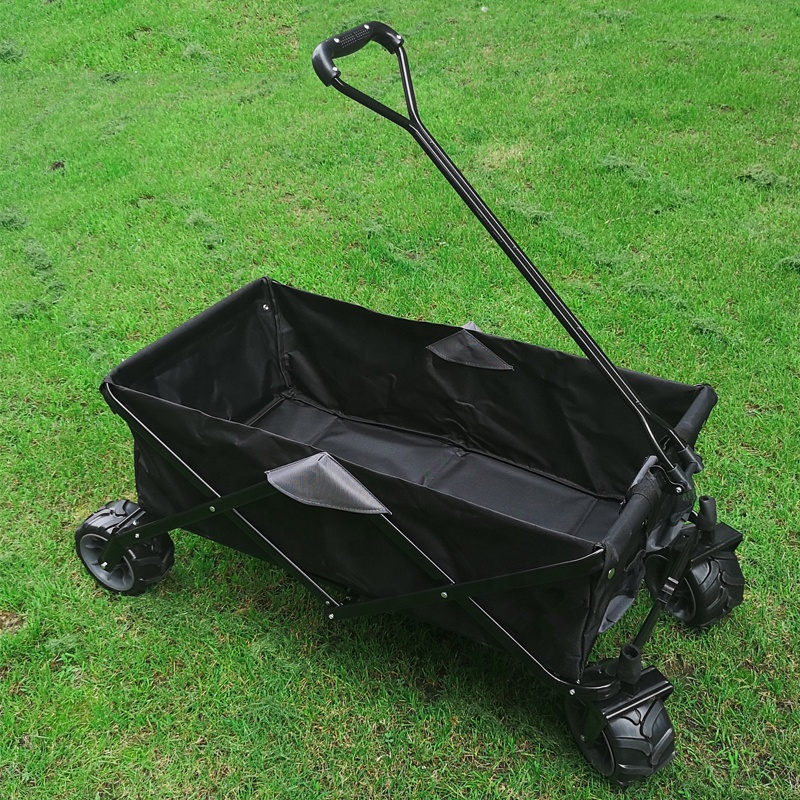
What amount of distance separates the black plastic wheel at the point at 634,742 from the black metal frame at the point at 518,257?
0.49 meters

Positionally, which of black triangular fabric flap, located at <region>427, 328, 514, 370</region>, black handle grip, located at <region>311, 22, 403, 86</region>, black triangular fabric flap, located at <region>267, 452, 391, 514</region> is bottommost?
black triangular fabric flap, located at <region>427, 328, 514, 370</region>

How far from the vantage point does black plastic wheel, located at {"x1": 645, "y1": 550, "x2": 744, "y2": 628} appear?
2139 millimetres

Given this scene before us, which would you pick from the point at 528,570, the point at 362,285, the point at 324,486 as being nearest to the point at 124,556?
the point at 324,486

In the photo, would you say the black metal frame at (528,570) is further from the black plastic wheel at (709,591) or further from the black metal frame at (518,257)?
the black plastic wheel at (709,591)

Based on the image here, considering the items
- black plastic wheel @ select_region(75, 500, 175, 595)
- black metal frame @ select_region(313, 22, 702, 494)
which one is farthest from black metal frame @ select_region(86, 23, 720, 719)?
black plastic wheel @ select_region(75, 500, 175, 595)

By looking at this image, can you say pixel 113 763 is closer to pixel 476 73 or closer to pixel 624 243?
pixel 624 243

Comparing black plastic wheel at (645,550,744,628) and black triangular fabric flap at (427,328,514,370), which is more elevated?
Result: black triangular fabric flap at (427,328,514,370)

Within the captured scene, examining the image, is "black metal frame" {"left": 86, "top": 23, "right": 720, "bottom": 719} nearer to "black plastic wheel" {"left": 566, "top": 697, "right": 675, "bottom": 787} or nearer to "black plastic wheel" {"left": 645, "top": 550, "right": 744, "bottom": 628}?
"black plastic wheel" {"left": 566, "top": 697, "right": 675, "bottom": 787}

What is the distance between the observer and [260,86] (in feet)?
19.2

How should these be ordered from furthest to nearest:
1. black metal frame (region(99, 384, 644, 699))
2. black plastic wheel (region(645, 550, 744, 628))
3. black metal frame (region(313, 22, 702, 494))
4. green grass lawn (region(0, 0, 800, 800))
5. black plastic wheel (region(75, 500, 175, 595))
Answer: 1. black plastic wheel (region(75, 500, 175, 595))
2. black plastic wheel (region(645, 550, 744, 628))
3. green grass lawn (region(0, 0, 800, 800))
4. black metal frame (region(313, 22, 702, 494))
5. black metal frame (region(99, 384, 644, 699))

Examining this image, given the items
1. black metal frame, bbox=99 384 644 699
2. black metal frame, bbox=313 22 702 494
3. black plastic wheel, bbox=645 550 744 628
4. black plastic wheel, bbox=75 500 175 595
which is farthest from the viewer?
black plastic wheel, bbox=75 500 175 595

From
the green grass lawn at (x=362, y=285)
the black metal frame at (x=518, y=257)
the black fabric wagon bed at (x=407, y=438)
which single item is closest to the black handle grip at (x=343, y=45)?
the black metal frame at (x=518, y=257)

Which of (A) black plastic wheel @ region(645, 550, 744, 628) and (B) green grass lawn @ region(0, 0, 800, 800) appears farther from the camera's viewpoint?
(A) black plastic wheel @ region(645, 550, 744, 628)

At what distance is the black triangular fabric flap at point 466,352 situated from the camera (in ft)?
7.88
